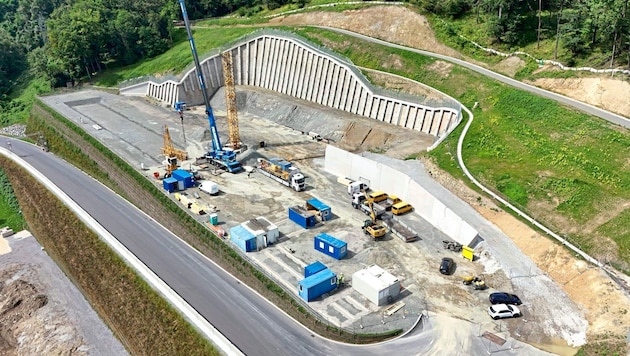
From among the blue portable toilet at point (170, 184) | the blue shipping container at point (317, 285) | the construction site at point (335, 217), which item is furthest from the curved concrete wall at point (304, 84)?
the blue portable toilet at point (170, 184)

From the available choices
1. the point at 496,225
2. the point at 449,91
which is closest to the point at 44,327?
the point at 496,225

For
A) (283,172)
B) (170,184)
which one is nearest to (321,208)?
(283,172)

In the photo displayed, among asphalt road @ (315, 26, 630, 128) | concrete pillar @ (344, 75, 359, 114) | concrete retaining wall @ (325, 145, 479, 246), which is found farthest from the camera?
concrete pillar @ (344, 75, 359, 114)

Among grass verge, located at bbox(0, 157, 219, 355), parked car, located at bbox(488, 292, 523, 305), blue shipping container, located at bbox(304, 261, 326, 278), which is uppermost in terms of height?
blue shipping container, located at bbox(304, 261, 326, 278)

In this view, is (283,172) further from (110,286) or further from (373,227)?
(110,286)

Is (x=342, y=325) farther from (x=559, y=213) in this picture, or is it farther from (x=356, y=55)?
(x=356, y=55)

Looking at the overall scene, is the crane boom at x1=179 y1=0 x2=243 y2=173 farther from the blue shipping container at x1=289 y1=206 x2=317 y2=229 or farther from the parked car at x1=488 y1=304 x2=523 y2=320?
the parked car at x1=488 y1=304 x2=523 y2=320

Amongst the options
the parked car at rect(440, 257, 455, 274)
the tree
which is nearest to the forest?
the tree
